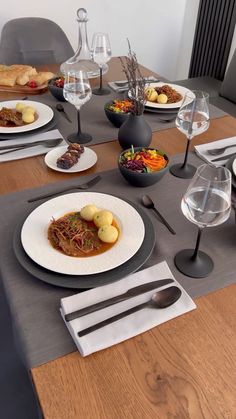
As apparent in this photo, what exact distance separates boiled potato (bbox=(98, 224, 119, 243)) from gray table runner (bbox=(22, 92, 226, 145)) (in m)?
0.45

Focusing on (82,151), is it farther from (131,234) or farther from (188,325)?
(188,325)

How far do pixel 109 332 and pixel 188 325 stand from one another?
13cm

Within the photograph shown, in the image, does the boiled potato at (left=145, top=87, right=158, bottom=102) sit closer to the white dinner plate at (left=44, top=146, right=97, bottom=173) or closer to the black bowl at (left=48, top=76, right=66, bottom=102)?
the black bowl at (left=48, top=76, right=66, bottom=102)

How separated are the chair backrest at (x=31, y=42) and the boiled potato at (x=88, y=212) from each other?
1565 millimetres

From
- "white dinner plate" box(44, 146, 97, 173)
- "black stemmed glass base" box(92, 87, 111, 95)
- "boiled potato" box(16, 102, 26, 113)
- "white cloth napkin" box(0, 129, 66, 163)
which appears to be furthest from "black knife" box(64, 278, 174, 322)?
"black stemmed glass base" box(92, 87, 111, 95)

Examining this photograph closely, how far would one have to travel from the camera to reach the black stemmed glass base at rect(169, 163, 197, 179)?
93 centimetres

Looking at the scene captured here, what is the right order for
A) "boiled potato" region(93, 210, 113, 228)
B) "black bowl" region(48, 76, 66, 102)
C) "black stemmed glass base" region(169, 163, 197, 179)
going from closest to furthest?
"boiled potato" region(93, 210, 113, 228), "black stemmed glass base" region(169, 163, 197, 179), "black bowl" region(48, 76, 66, 102)

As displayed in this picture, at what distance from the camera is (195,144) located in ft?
3.57

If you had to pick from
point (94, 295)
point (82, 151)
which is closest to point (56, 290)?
point (94, 295)

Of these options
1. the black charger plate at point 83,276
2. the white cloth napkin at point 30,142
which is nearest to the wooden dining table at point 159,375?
the black charger plate at point 83,276

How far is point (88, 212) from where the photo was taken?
729 mm

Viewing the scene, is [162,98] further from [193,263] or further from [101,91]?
[193,263]

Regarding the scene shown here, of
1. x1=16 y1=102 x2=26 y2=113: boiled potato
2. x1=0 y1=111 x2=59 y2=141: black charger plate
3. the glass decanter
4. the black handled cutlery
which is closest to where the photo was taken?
the black handled cutlery

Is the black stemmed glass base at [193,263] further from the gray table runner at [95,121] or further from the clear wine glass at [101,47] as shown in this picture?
the clear wine glass at [101,47]
